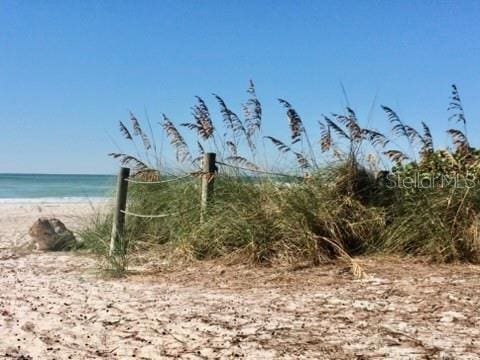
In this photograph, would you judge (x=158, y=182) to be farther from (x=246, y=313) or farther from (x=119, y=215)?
(x=246, y=313)

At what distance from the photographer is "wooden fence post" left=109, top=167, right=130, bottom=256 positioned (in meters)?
6.88

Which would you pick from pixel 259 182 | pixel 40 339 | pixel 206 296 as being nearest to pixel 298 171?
pixel 259 182

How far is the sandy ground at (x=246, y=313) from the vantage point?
3.65 m

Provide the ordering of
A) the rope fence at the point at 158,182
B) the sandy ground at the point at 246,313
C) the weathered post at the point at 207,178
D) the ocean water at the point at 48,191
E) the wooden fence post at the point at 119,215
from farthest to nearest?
1. the ocean water at the point at 48,191
2. the weathered post at the point at 207,178
3. the rope fence at the point at 158,182
4. the wooden fence post at the point at 119,215
5. the sandy ground at the point at 246,313

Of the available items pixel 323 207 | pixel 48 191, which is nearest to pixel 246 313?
pixel 323 207

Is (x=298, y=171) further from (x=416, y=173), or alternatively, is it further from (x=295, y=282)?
(x=295, y=282)

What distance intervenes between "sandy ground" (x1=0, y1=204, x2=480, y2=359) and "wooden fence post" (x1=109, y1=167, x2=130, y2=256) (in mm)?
464

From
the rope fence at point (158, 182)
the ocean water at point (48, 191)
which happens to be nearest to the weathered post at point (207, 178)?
the rope fence at point (158, 182)

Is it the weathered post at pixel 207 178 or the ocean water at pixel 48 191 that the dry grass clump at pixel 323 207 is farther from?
the ocean water at pixel 48 191

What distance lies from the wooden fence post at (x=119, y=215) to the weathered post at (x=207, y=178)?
109 cm

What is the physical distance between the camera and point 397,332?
12.8 ft

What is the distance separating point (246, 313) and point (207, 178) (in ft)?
9.60

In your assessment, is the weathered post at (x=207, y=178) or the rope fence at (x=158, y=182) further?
the weathered post at (x=207, y=178)

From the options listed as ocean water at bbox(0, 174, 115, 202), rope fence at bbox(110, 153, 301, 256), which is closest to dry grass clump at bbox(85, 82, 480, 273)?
rope fence at bbox(110, 153, 301, 256)
